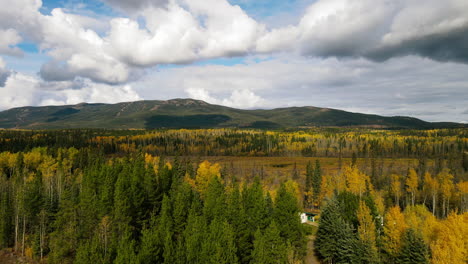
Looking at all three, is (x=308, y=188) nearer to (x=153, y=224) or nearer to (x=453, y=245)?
(x=453, y=245)

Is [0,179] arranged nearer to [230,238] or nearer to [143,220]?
[143,220]

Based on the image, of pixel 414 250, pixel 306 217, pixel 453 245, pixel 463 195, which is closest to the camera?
pixel 453 245

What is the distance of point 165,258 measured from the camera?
1554 inches

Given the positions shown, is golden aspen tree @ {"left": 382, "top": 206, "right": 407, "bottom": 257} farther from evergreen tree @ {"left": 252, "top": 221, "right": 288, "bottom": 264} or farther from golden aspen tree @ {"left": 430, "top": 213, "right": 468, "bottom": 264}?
evergreen tree @ {"left": 252, "top": 221, "right": 288, "bottom": 264}

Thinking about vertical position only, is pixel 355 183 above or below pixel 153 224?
above

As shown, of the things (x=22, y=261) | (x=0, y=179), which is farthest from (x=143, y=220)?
(x=0, y=179)

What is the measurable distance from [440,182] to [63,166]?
131 metres

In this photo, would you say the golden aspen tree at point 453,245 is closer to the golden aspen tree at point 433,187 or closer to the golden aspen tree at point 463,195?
the golden aspen tree at point 463,195

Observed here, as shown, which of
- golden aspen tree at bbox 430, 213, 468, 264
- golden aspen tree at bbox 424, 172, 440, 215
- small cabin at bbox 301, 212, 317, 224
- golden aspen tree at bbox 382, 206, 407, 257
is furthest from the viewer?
golden aspen tree at bbox 424, 172, 440, 215

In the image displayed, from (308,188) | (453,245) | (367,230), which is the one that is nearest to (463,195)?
(308,188)

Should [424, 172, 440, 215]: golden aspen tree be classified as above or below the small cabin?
above

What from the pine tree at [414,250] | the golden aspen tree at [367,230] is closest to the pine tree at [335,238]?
the golden aspen tree at [367,230]

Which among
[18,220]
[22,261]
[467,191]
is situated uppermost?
[467,191]

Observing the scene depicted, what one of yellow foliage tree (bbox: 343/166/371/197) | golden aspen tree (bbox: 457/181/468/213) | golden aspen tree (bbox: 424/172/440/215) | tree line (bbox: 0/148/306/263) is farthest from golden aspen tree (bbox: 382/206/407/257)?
golden aspen tree (bbox: 424/172/440/215)
